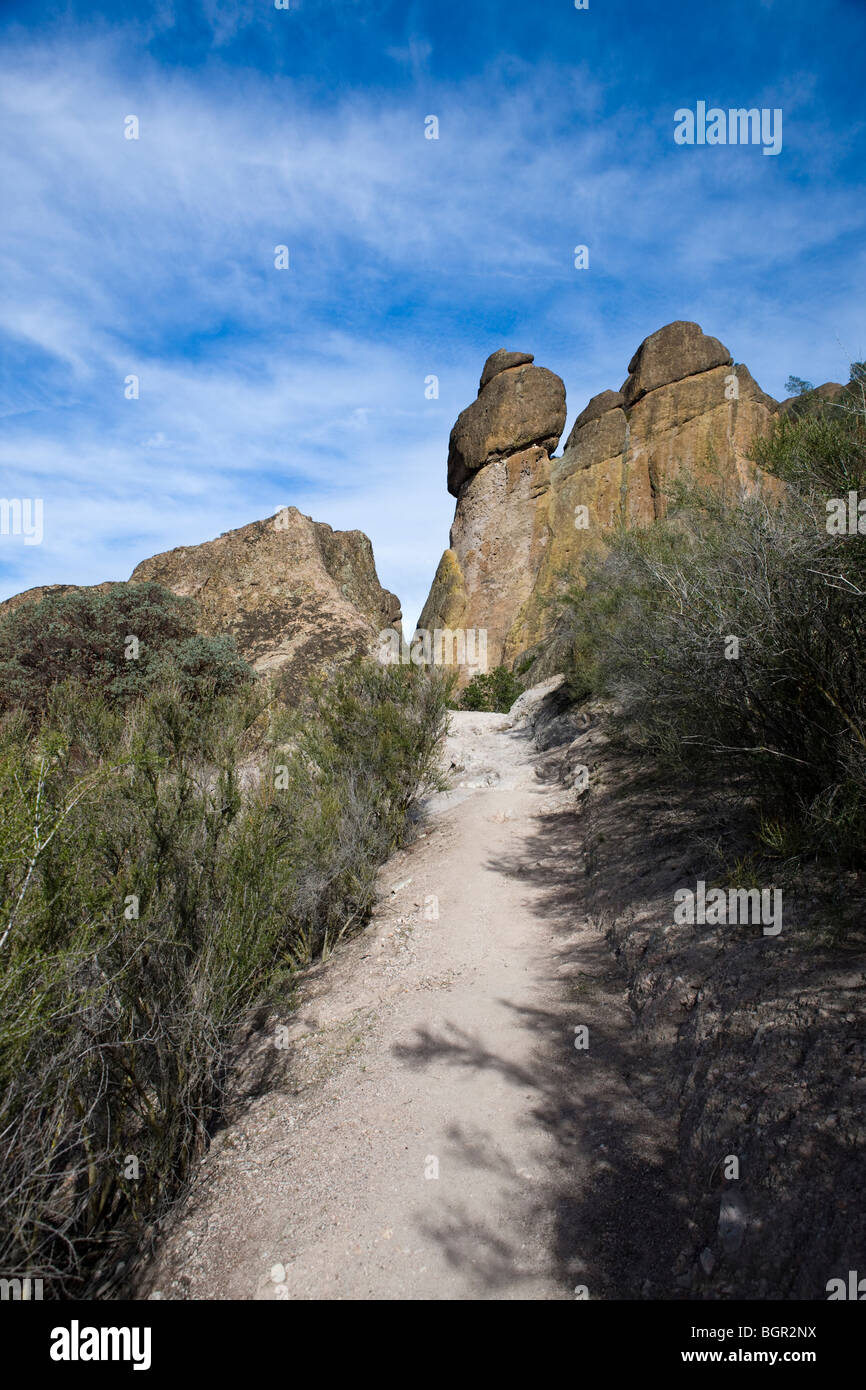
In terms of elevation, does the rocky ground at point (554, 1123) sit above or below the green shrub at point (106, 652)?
below

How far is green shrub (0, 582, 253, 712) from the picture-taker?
9.94 metres

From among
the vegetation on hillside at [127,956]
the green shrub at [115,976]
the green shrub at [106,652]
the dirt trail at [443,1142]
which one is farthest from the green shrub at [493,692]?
the green shrub at [115,976]

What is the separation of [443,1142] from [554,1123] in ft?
1.83

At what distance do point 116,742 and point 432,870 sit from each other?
4070 mm

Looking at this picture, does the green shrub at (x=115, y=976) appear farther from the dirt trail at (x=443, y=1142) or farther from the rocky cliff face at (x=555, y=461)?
the rocky cliff face at (x=555, y=461)

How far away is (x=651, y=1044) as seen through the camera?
371cm

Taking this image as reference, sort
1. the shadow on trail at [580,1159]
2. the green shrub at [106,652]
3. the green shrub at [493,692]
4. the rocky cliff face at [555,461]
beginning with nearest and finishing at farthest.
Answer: the shadow on trail at [580,1159]
the green shrub at [106,652]
the green shrub at [493,692]
the rocky cliff face at [555,461]

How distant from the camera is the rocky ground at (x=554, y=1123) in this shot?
2412mm

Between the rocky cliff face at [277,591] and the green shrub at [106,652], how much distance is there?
6.83ft

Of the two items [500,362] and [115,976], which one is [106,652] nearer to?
[115,976]

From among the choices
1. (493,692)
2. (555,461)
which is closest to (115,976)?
(493,692)

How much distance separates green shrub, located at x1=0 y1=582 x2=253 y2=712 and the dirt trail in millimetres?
6216

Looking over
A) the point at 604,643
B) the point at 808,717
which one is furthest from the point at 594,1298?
the point at 604,643

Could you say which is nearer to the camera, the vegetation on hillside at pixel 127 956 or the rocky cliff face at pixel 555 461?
the vegetation on hillside at pixel 127 956
